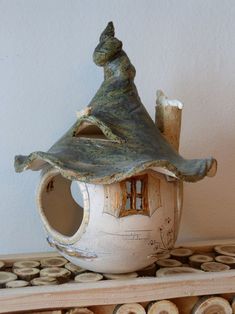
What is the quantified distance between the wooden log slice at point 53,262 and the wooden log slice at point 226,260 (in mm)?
271

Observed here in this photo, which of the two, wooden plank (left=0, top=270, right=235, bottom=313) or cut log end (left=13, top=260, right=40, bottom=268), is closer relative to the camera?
wooden plank (left=0, top=270, right=235, bottom=313)

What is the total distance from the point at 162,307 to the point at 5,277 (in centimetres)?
25

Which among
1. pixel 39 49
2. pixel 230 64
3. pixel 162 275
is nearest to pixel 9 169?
pixel 39 49

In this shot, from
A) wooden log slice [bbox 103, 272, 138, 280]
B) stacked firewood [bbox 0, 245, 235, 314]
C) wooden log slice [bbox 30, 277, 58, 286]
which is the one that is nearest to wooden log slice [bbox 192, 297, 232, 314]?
stacked firewood [bbox 0, 245, 235, 314]

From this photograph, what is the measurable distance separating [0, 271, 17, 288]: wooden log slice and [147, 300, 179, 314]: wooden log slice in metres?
0.22

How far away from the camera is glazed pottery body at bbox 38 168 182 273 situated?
76 centimetres

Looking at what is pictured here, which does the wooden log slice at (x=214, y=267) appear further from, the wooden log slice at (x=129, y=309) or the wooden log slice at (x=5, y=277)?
the wooden log slice at (x=5, y=277)

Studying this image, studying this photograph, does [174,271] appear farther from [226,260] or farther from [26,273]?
[26,273]

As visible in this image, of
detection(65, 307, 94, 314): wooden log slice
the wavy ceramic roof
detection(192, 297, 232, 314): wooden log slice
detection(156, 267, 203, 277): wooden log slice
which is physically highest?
the wavy ceramic roof

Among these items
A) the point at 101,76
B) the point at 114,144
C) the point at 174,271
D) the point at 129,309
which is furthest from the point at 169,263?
the point at 101,76

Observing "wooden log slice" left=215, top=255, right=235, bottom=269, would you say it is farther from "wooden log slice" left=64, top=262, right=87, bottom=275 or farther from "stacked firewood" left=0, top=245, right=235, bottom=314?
"wooden log slice" left=64, top=262, right=87, bottom=275

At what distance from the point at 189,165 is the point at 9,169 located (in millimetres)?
391

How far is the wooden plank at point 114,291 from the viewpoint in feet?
2.41

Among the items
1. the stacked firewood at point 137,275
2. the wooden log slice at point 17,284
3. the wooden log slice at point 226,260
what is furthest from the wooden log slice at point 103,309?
the wooden log slice at point 226,260
